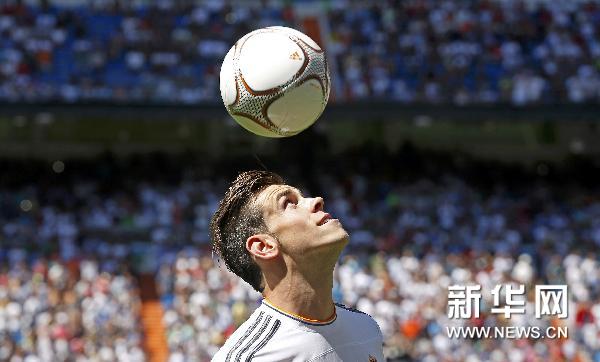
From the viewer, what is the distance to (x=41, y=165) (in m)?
23.6

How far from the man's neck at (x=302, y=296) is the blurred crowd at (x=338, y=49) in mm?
18532

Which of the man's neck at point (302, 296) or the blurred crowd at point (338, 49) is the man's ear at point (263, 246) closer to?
the man's neck at point (302, 296)

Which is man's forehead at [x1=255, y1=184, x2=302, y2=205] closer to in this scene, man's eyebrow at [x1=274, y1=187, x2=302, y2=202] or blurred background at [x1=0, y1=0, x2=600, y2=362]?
man's eyebrow at [x1=274, y1=187, x2=302, y2=202]

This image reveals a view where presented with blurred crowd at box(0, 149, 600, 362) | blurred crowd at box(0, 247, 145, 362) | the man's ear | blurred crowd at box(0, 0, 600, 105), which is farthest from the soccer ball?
blurred crowd at box(0, 0, 600, 105)

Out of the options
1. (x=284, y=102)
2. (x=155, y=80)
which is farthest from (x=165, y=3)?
(x=284, y=102)

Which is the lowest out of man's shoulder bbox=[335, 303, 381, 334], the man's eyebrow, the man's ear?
man's shoulder bbox=[335, 303, 381, 334]

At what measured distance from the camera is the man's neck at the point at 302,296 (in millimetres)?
3992

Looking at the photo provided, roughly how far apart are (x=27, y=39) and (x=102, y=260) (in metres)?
5.73

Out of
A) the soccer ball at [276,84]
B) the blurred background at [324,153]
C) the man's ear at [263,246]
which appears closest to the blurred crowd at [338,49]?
the blurred background at [324,153]

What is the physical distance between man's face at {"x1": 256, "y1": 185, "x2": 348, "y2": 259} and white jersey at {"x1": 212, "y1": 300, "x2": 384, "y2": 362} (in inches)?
10.3

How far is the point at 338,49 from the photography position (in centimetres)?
2333

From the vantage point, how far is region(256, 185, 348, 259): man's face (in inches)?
155

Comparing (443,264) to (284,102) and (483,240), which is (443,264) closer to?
(483,240)

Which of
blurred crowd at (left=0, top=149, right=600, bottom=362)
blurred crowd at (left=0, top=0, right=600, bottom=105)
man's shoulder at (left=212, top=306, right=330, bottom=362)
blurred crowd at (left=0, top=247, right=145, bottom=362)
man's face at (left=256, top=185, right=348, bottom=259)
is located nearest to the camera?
man's shoulder at (left=212, top=306, right=330, bottom=362)
